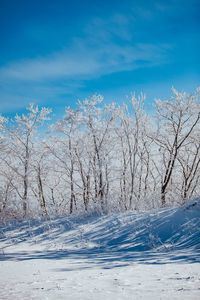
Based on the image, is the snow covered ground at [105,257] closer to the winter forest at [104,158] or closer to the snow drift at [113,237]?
the snow drift at [113,237]

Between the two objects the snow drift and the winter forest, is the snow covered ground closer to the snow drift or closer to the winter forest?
the snow drift

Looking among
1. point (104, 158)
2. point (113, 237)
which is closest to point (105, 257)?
point (113, 237)

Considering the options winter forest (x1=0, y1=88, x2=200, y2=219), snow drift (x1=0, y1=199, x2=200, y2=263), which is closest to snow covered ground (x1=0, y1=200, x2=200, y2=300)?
snow drift (x1=0, y1=199, x2=200, y2=263)

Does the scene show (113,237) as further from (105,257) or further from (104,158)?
(104,158)

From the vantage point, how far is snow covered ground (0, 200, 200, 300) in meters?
4.73

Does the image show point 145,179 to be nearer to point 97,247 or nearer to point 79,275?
point 97,247

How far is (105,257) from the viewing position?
8414 mm

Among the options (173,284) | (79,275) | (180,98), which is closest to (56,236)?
(79,275)

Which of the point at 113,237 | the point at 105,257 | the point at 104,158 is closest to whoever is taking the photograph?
the point at 105,257

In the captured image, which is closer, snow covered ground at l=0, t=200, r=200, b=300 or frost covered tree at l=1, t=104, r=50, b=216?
snow covered ground at l=0, t=200, r=200, b=300

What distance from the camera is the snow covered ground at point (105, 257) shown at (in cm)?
473

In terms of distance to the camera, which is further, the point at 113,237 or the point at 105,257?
the point at 113,237

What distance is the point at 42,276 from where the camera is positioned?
5.92m

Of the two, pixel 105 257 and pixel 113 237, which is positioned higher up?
pixel 113 237
